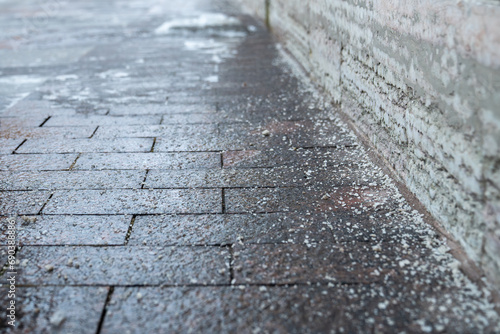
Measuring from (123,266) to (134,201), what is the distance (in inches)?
24.5

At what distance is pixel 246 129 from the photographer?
3.64 meters

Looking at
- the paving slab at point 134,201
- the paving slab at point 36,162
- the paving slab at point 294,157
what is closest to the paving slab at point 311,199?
the paving slab at point 134,201

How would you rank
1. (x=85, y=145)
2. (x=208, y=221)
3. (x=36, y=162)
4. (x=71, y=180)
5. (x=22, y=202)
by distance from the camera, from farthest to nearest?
(x=85, y=145) < (x=36, y=162) < (x=71, y=180) < (x=22, y=202) < (x=208, y=221)

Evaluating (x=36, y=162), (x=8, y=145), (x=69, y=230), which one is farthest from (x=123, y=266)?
(x=8, y=145)

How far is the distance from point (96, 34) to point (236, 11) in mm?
3808

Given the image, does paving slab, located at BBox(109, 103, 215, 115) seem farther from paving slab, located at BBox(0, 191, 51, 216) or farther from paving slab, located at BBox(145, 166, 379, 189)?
paving slab, located at BBox(0, 191, 51, 216)

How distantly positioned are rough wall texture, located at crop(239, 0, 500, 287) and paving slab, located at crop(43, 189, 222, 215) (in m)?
1.11

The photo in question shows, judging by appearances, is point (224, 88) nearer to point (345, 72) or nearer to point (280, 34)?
point (345, 72)

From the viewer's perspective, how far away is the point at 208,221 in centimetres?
238

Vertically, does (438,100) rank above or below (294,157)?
above

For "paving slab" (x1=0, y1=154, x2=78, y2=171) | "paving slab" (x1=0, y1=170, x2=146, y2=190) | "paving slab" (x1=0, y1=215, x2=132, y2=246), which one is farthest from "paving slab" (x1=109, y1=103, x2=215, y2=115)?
"paving slab" (x1=0, y1=215, x2=132, y2=246)

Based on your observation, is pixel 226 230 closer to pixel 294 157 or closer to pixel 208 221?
pixel 208 221

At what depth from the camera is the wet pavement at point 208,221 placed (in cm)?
175

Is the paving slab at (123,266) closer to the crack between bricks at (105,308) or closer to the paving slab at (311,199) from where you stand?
the crack between bricks at (105,308)
